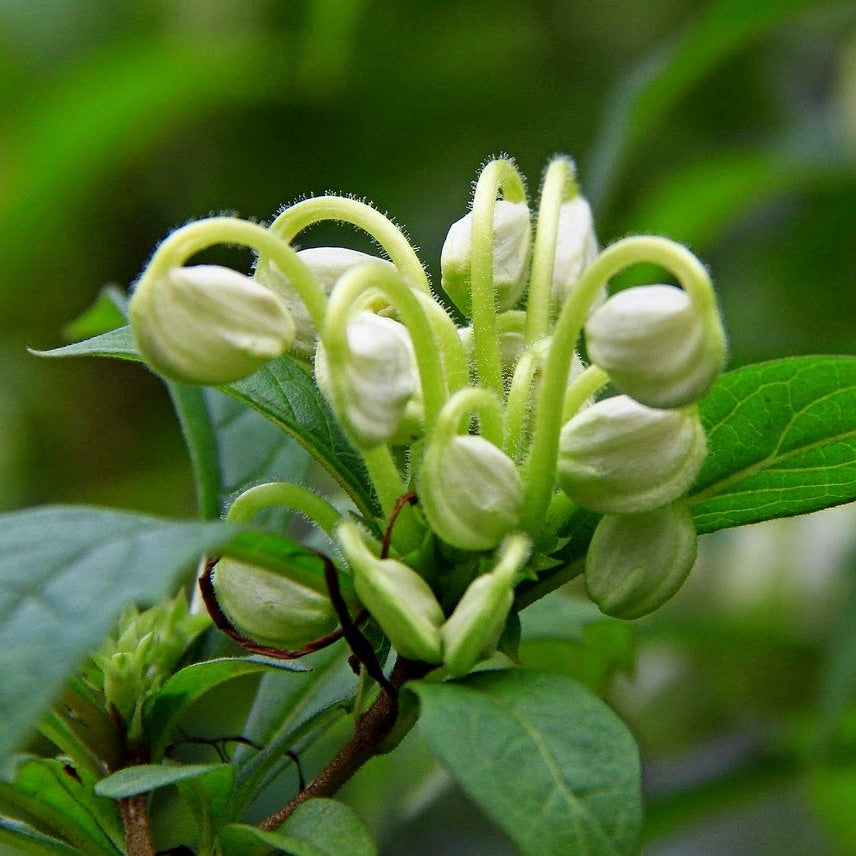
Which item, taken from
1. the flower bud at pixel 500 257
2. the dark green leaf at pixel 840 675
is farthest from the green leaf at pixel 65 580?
the dark green leaf at pixel 840 675

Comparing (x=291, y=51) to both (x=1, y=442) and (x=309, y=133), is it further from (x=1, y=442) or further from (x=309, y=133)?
(x=1, y=442)

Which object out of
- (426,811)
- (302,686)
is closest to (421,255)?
(426,811)

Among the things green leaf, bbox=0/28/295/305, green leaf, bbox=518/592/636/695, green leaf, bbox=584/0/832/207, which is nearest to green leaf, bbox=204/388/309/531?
green leaf, bbox=518/592/636/695

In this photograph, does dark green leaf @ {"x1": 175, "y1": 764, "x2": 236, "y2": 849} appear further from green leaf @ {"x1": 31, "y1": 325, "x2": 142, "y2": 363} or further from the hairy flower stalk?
green leaf @ {"x1": 31, "y1": 325, "x2": 142, "y2": 363}

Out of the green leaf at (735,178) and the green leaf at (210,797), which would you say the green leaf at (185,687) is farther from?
the green leaf at (735,178)

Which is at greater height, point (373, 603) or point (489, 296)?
point (489, 296)

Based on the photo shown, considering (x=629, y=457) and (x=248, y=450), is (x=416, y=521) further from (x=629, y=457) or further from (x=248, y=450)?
(x=248, y=450)

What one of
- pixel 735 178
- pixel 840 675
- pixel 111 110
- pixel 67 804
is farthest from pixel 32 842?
pixel 111 110
